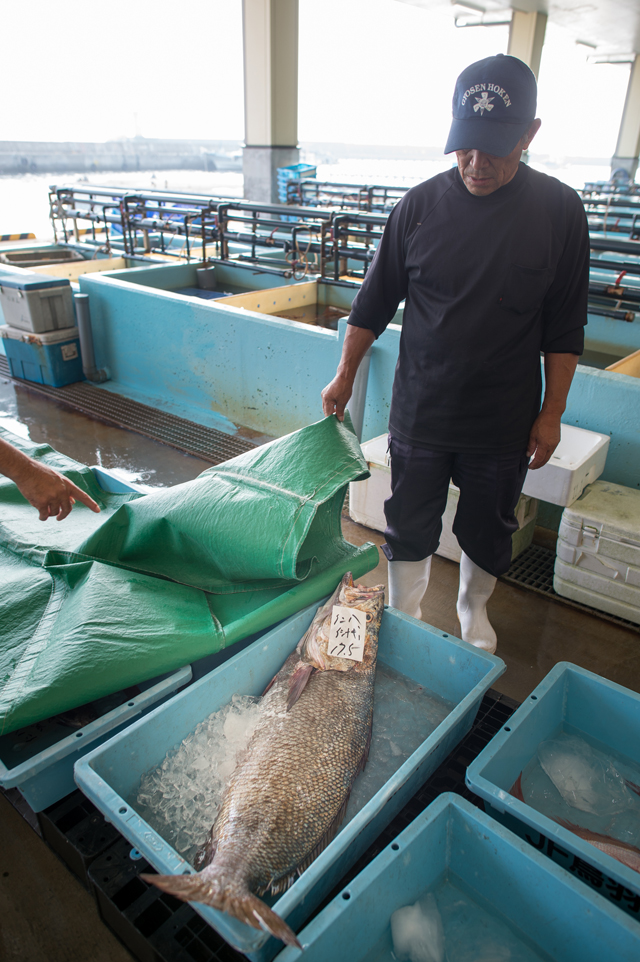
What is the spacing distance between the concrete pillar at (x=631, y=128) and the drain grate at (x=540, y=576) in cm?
1722

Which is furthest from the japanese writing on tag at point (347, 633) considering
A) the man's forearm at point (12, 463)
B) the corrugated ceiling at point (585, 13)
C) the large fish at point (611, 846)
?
the corrugated ceiling at point (585, 13)

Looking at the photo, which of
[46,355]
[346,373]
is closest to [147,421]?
[46,355]

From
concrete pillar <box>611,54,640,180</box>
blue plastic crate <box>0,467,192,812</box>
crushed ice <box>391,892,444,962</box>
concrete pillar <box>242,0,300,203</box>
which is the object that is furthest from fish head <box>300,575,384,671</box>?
concrete pillar <box>611,54,640,180</box>

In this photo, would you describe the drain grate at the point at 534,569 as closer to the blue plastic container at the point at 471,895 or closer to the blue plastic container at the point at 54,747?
the blue plastic container at the point at 471,895

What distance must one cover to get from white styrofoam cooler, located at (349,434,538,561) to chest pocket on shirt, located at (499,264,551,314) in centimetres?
112

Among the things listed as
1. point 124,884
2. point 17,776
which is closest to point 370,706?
point 124,884

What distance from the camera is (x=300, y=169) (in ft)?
30.5

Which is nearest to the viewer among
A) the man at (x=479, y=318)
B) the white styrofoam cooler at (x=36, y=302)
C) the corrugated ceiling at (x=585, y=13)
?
the man at (x=479, y=318)

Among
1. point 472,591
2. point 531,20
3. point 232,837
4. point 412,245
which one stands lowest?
point 472,591

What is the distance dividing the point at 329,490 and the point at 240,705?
569 millimetres

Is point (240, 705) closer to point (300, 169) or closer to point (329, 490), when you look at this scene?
point (329, 490)

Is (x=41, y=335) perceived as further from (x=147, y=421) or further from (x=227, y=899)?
(x=227, y=899)

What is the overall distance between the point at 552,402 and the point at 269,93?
9138mm

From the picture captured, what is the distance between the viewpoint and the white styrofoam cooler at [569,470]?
238 centimetres
